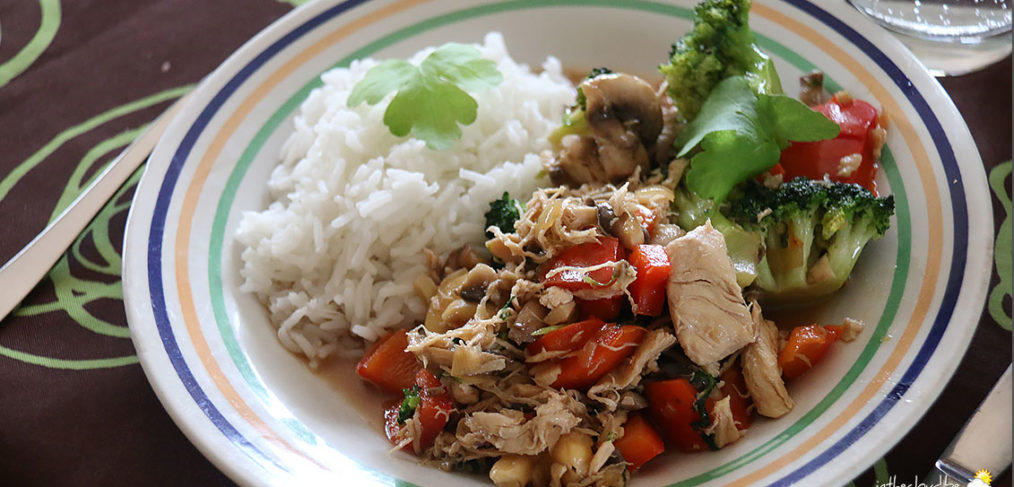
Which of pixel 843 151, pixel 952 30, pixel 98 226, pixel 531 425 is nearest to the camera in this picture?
pixel 531 425

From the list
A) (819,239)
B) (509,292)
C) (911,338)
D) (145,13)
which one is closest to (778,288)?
(819,239)

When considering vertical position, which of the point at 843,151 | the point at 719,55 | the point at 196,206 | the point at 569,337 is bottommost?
the point at 569,337

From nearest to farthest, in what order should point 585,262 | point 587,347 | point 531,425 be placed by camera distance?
point 531,425, point 587,347, point 585,262

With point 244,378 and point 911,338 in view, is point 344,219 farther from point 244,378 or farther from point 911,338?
point 911,338

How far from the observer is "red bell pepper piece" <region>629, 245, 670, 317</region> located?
9.37ft

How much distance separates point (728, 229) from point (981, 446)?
1.10 m

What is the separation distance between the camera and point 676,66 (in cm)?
357

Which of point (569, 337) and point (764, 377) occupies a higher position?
point (569, 337)

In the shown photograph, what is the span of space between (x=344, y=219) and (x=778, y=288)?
185 centimetres

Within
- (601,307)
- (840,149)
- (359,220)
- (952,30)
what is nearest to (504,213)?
(359,220)

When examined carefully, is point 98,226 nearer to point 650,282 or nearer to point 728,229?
point 650,282

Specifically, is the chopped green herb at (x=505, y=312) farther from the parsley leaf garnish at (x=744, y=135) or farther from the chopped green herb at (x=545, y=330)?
the parsley leaf garnish at (x=744, y=135)

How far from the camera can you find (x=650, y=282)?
113 inches

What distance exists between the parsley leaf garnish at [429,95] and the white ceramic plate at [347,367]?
59cm
